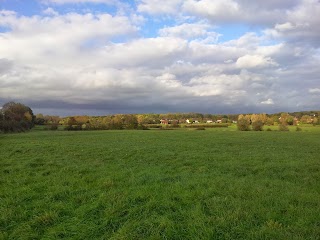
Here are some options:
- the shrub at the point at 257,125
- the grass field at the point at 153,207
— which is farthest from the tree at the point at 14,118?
the grass field at the point at 153,207

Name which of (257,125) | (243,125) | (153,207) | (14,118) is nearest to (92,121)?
(14,118)

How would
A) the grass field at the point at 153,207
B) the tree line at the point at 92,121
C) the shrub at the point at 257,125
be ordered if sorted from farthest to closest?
1. the shrub at the point at 257,125
2. the tree line at the point at 92,121
3. the grass field at the point at 153,207

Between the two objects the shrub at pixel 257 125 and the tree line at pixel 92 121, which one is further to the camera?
the shrub at pixel 257 125

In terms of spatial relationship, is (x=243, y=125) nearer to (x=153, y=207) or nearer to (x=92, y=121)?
(x=92, y=121)

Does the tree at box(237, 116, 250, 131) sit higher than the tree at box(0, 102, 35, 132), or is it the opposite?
the tree at box(0, 102, 35, 132)

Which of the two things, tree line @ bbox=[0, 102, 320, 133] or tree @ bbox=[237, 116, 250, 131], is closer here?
tree line @ bbox=[0, 102, 320, 133]

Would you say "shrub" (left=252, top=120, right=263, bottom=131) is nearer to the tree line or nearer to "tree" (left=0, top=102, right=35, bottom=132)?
the tree line

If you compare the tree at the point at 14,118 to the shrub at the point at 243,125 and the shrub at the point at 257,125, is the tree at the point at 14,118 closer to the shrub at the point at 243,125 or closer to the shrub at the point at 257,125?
the shrub at the point at 243,125

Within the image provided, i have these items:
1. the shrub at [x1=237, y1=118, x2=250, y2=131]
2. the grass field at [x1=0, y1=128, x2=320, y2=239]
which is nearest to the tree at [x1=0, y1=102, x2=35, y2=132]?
the shrub at [x1=237, y1=118, x2=250, y2=131]

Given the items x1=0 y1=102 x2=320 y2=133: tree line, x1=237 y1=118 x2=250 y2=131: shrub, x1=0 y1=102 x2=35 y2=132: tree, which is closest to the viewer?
x1=0 y1=102 x2=35 y2=132: tree

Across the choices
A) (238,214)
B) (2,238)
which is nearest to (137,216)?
(238,214)

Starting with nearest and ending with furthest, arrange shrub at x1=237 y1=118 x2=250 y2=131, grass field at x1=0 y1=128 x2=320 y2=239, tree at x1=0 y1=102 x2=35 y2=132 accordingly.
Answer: grass field at x1=0 y1=128 x2=320 y2=239
tree at x1=0 y1=102 x2=35 y2=132
shrub at x1=237 y1=118 x2=250 y2=131

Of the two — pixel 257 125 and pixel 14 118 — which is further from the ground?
pixel 14 118

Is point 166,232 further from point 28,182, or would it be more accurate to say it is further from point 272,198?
point 28,182
